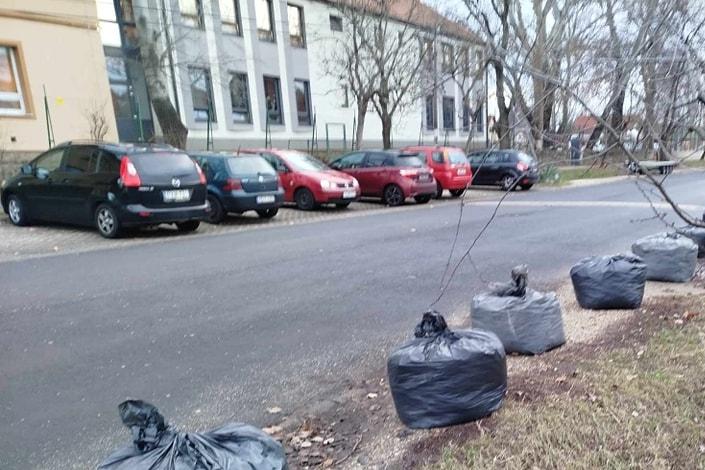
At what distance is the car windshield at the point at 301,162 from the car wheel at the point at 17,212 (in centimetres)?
614

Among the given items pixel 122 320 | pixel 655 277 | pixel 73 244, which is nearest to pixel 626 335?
pixel 655 277

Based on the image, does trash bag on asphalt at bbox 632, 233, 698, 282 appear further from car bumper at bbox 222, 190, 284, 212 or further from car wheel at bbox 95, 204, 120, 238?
car wheel at bbox 95, 204, 120, 238

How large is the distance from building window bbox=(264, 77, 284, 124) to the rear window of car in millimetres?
16083

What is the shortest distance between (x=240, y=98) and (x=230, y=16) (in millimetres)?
3611

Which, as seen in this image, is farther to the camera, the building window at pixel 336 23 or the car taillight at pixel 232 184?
the building window at pixel 336 23

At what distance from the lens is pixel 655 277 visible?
5512 mm

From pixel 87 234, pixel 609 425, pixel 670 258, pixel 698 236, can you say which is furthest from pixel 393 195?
pixel 609 425

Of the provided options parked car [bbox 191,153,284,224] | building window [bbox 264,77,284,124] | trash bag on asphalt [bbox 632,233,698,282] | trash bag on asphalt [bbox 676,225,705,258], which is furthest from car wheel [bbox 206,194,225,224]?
building window [bbox 264,77,284,124]

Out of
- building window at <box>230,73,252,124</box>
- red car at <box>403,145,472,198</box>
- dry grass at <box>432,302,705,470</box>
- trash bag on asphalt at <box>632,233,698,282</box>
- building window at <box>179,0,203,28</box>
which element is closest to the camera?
dry grass at <box>432,302,705,470</box>

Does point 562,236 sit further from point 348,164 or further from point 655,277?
point 348,164

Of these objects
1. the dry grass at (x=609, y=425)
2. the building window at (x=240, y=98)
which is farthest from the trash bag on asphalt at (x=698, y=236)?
the building window at (x=240, y=98)

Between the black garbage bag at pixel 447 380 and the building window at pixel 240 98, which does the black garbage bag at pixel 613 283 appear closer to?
the black garbage bag at pixel 447 380

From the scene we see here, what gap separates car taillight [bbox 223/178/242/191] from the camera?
11516mm

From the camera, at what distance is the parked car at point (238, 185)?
1155 centimetres
